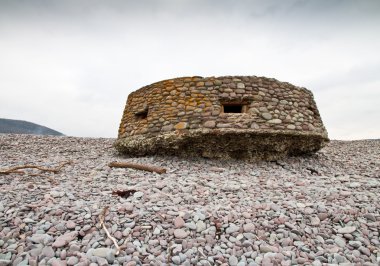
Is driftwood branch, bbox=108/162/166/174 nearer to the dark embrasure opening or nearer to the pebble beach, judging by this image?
the pebble beach

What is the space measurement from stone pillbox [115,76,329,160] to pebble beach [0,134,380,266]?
1.30m

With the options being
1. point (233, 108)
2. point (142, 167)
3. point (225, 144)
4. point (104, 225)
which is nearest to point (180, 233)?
point (104, 225)

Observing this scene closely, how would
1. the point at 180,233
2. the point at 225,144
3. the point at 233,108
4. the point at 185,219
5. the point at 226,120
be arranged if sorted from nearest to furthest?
the point at 180,233 → the point at 185,219 → the point at 226,120 → the point at 225,144 → the point at 233,108

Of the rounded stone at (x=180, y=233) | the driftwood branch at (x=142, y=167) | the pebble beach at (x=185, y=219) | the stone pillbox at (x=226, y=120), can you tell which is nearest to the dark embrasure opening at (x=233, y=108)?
the stone pillbox at (x=226, y=120)

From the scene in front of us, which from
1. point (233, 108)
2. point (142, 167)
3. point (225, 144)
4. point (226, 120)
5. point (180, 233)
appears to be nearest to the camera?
point (180, 233)

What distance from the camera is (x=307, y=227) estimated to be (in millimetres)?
3389

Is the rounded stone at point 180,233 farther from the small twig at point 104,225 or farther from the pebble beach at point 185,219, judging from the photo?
the small twig at point 104,225

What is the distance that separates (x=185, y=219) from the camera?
3471 mm

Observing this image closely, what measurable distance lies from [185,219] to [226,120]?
11.6 ft

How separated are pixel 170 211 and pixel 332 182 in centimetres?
379

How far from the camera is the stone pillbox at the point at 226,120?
21.3ft

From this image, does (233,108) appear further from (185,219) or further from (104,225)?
(104,225)

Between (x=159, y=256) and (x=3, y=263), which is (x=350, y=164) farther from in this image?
(x=3, y=263)

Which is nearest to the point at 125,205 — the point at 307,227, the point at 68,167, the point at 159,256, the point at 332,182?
the point at 159,256
